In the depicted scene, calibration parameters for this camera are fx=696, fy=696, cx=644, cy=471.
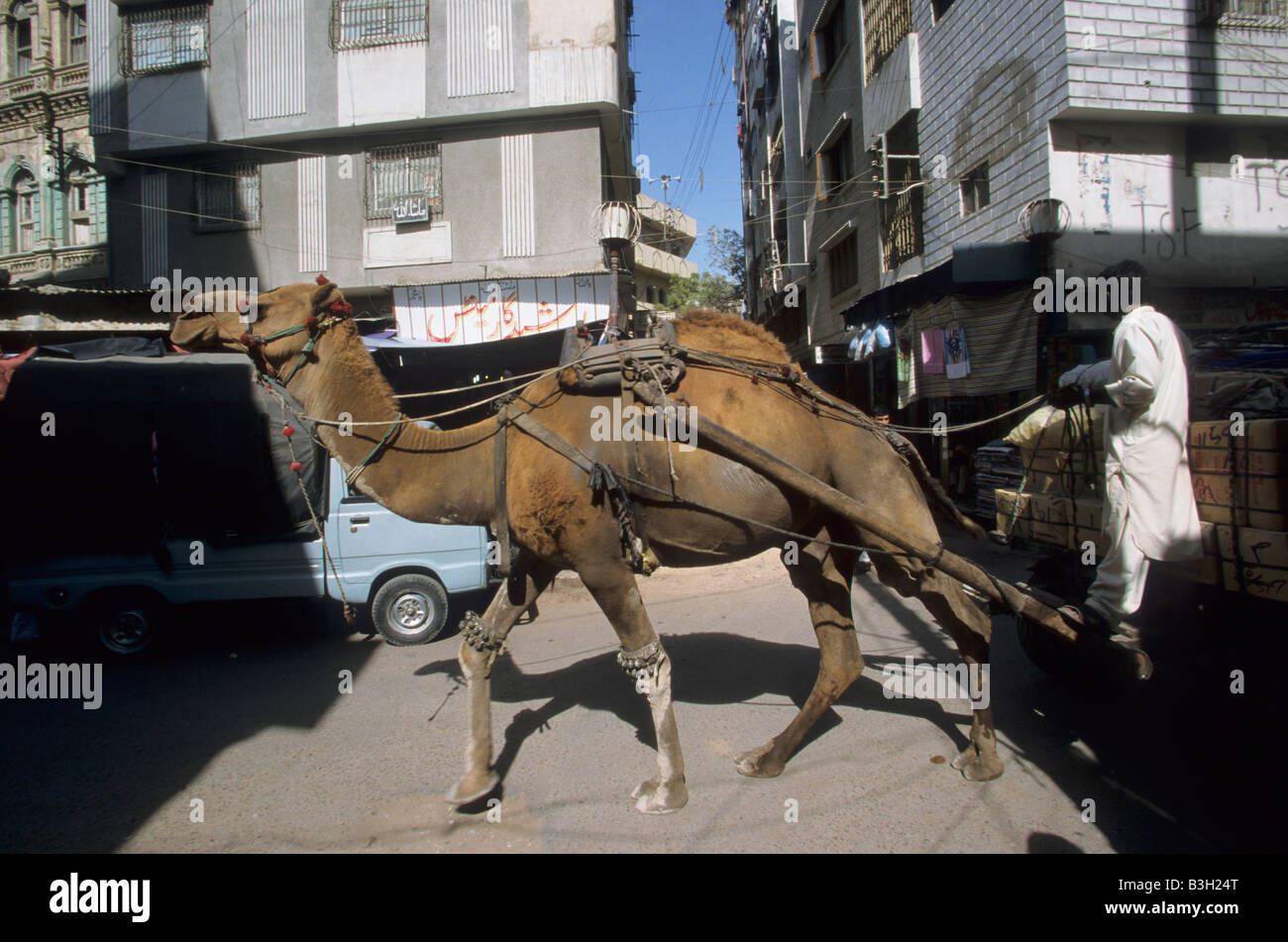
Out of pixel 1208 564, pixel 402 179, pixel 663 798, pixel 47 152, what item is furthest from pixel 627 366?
pixel 47 152

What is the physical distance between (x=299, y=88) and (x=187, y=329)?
12454 mm

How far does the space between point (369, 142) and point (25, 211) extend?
993 centimetres

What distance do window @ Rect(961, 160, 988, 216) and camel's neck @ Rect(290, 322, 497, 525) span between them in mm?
9497

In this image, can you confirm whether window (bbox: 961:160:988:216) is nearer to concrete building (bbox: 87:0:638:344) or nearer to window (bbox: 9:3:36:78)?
concrete building (bbox: 87:0:638:344)

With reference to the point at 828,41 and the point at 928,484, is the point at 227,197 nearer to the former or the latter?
the point at 828,41

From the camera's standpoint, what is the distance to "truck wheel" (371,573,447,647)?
6.53 m

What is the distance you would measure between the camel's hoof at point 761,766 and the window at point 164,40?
16398mm

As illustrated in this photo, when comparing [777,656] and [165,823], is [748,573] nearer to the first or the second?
[777,656]

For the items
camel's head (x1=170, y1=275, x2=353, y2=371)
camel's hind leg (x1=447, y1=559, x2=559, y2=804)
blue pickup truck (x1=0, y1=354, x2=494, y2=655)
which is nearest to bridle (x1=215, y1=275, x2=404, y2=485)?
camel's head (x1=170, y1=275, x2=353, y2=371)

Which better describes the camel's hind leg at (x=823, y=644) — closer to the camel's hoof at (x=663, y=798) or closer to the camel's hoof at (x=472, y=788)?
the camel's hoof at (x=663, y=798)
